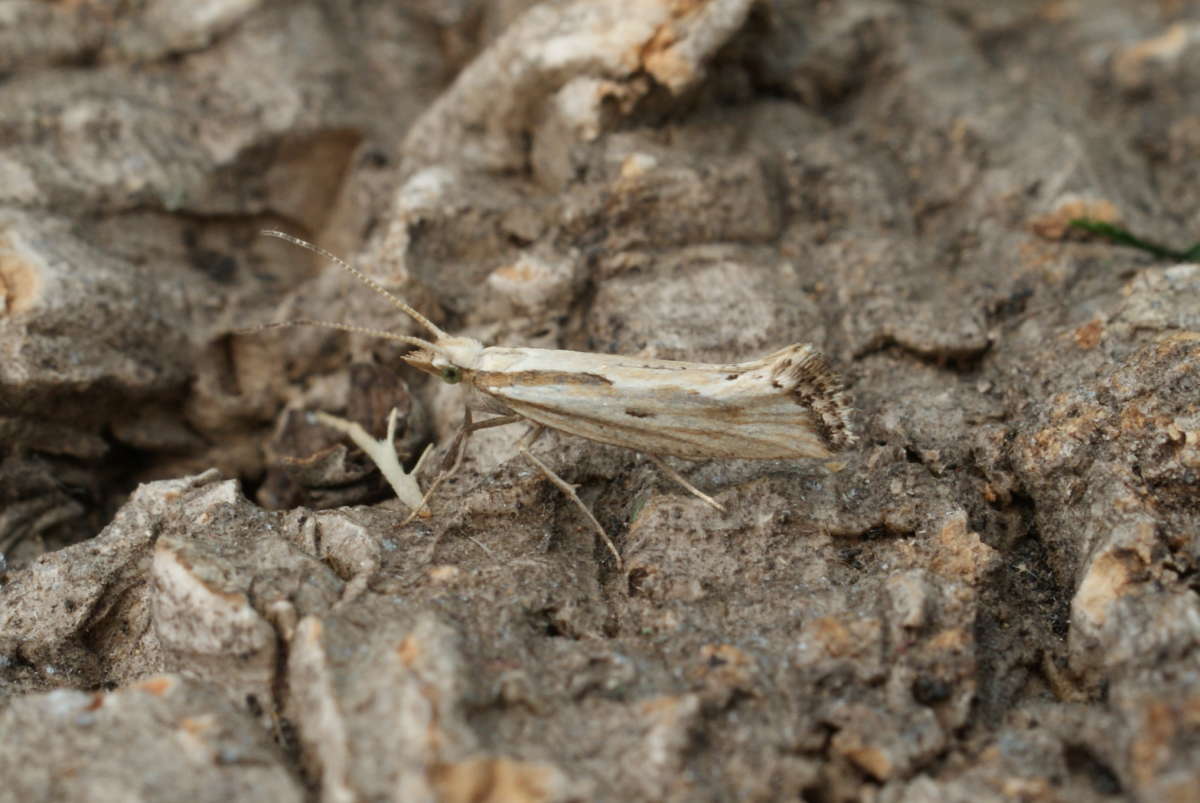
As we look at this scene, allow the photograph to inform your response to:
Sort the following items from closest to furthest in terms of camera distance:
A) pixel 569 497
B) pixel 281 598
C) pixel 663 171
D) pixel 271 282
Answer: pixel 281 598 < pixel 569 497 < pixel 663 171 < pixel 271 282

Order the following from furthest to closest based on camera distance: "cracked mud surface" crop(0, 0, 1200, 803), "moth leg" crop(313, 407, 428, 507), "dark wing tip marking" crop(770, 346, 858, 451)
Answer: "moth leg" crop(313, 407, 428, 507)
"dark wing tip marking" crop(770, 346, 858, 451)
"cracked mud surface" crop(0, 0, 1200, 803)

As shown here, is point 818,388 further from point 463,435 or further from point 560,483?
point 463,435

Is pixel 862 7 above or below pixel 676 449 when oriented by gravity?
above

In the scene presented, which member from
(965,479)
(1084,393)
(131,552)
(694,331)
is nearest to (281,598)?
(131,552)

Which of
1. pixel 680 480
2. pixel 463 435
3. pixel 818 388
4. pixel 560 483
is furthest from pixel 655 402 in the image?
pixel 463 435

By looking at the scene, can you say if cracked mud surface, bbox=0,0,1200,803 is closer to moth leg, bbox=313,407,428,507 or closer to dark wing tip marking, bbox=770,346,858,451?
moth leg, bbox=313,407,428,507

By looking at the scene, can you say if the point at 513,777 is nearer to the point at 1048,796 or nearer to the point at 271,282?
the point at 1048,796

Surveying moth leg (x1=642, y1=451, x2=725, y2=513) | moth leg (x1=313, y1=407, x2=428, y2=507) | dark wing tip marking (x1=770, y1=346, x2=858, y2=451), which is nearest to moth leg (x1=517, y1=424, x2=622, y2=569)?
Answer: moth leg (x1=642, y1=451, x2=725, y2=513)
